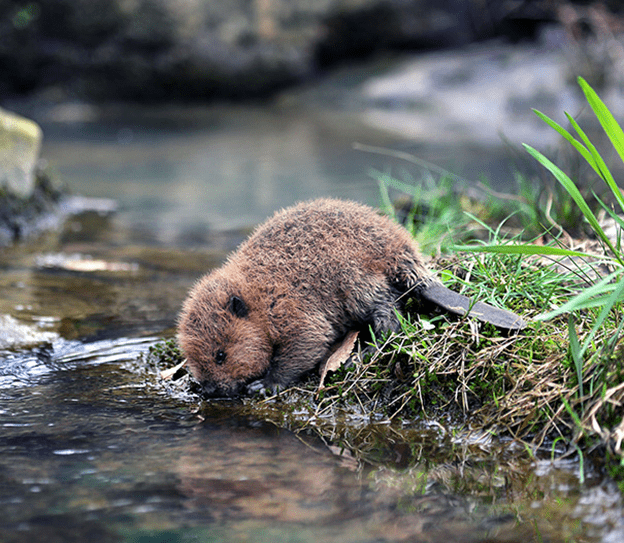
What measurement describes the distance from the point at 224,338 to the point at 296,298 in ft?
1.69

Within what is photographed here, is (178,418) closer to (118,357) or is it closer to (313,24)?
(118,357)

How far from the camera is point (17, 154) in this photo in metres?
8.13

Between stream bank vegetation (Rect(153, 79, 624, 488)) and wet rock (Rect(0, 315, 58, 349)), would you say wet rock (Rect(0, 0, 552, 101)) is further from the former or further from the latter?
stream bank vegetation (Rect(153, 79, 624, 488))

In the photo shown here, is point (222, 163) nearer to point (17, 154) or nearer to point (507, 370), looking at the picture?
point (17, 154)

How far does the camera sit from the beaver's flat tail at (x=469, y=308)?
3475 millimetres

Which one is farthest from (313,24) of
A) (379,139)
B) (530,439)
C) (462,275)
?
(530,439)

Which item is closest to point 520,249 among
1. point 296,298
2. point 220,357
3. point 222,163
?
point 296,298

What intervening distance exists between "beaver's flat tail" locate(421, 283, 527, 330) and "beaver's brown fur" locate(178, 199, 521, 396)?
24 millimetres

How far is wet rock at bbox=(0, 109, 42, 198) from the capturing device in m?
8.01

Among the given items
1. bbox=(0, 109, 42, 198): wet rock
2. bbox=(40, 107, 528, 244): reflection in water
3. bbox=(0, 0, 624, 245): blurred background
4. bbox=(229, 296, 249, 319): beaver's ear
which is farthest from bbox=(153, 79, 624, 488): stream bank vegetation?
bbox=(0, 0, 624, 245): blurred background

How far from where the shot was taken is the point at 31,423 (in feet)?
10.9

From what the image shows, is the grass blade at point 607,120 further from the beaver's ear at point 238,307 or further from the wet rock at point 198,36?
the wet rock at point 198,36

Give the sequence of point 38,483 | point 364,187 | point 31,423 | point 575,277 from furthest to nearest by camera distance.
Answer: point 364,187
point 575,277
point 31,423
point 38,483

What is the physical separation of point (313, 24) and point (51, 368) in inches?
718
